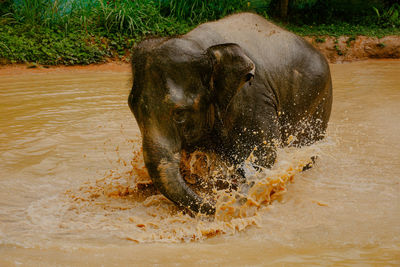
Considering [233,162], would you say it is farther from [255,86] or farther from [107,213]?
[107,213]

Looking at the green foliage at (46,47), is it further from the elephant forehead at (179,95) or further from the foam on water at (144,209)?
the elephant forehead at (179,95)

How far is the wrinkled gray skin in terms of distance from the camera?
2664 millimetres

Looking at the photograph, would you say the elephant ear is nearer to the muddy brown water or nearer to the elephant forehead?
the elephant forehead

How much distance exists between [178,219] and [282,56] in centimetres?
149

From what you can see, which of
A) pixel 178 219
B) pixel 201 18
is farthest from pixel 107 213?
pixel 201 18

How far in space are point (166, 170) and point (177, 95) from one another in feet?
1.40

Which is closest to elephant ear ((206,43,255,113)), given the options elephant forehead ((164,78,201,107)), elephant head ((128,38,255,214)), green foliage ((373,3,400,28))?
elephant head ((128,38,255,214))

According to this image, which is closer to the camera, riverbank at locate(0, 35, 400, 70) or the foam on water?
the foam on water

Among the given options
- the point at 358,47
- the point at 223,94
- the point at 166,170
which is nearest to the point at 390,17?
the point at 358,47

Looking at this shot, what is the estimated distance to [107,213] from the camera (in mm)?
3045

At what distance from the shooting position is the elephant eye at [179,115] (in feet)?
8.87

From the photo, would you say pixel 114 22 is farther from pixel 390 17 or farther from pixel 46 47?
pixel 390 17

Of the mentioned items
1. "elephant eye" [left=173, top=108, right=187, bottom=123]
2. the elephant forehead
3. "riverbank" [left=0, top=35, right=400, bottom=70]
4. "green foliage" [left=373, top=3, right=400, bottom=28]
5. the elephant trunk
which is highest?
the elephant forehead

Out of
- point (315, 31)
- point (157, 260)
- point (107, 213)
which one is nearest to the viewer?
point (157, 260)
